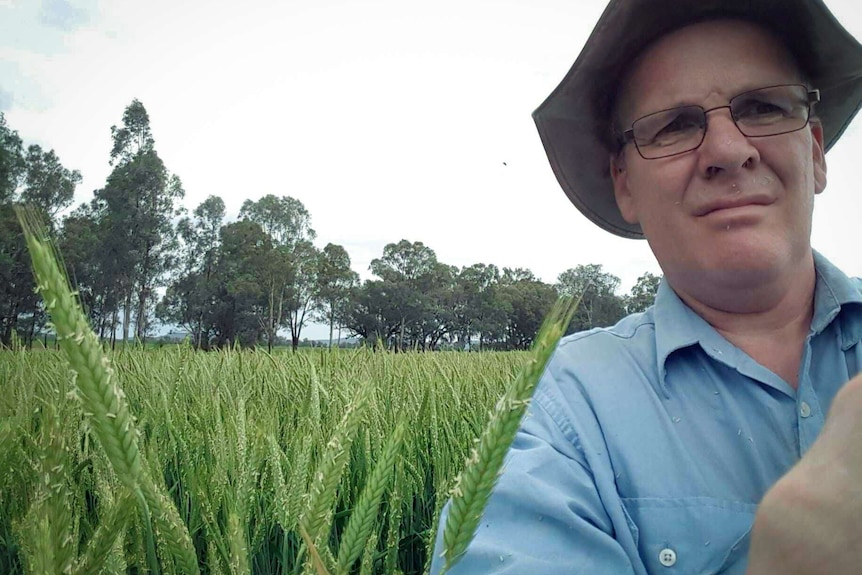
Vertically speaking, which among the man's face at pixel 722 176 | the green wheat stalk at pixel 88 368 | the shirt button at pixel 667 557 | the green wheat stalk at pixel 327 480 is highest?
the man's face at pixel 722 176

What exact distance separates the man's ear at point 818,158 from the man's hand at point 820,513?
3.49 ft

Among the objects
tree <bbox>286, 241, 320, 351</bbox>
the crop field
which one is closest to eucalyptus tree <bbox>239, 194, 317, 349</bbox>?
tree <bbox>286, 241, 320, 351</bbox>

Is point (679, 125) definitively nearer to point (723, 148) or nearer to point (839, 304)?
point (723, 148)

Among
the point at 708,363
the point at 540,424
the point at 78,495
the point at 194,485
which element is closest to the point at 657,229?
the point at 708,363

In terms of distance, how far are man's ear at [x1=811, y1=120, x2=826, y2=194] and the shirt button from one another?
3.22 ft

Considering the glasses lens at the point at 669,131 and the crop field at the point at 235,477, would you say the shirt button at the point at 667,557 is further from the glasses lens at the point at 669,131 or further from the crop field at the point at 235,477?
the glasses lens at the point at 669,131

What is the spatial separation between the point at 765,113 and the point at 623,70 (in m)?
0.35

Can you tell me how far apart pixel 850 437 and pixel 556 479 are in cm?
50

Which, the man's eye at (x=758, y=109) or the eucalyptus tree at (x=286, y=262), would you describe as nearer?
the man's eye at (x=758, y=109)

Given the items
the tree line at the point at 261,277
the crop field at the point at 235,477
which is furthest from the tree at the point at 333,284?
the crop field at the point at 235,477

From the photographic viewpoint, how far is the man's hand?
1.69 feet

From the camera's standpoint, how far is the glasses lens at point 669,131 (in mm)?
1176

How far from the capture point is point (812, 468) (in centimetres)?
55

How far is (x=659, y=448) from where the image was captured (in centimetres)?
104
